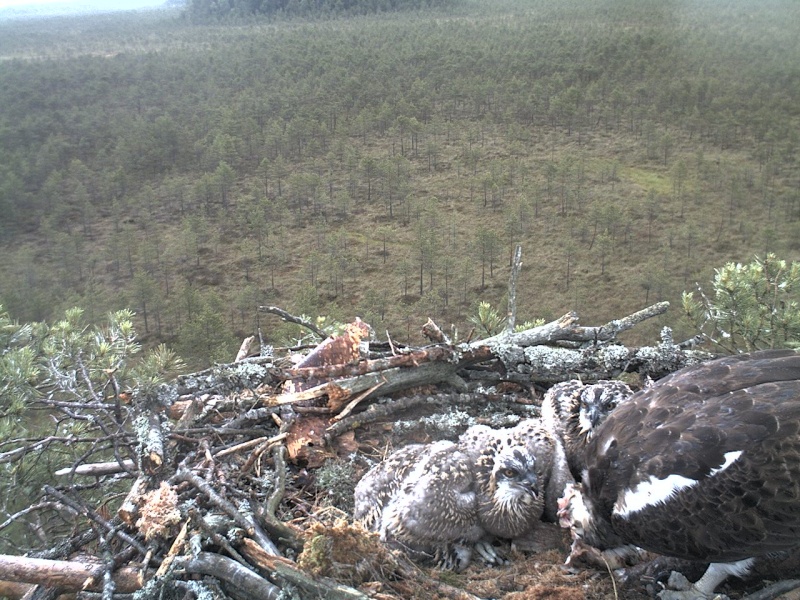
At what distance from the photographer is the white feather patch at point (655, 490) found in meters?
2.56

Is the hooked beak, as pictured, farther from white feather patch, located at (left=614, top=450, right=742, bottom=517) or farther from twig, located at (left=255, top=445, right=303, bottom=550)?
twig, located at (left=255, top=445, right=303, bottom=550)

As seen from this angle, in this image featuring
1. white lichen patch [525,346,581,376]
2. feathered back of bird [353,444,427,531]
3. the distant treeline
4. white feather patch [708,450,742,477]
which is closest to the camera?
white feather patch [708,450,742,477]

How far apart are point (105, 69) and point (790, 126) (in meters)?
36.1

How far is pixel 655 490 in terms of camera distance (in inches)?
105

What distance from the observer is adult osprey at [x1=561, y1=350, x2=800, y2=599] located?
2.48 m

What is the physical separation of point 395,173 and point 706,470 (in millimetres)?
23214

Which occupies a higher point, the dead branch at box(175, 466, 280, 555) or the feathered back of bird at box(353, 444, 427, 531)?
the dead branch at box(175, 466, 280, 555)

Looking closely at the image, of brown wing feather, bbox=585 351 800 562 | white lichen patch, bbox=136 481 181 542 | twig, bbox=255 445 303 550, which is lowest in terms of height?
twig, bbox=255 445 303 550

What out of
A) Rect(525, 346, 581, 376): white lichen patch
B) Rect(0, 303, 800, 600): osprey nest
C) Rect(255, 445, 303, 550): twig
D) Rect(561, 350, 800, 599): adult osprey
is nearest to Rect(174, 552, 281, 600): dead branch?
Rect(0, 303, 800, 600): osprey nest

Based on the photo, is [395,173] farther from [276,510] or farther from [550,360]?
[276,510]

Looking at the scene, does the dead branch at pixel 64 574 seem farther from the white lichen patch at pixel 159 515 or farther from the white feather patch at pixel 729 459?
the white feather patch at pixel 729 459

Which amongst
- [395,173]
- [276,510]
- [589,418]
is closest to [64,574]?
[276,510]

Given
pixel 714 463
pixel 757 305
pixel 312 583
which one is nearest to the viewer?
pixel 312 583

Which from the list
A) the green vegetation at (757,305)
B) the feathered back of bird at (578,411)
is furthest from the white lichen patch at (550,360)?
the green vegetation at (757,305)
